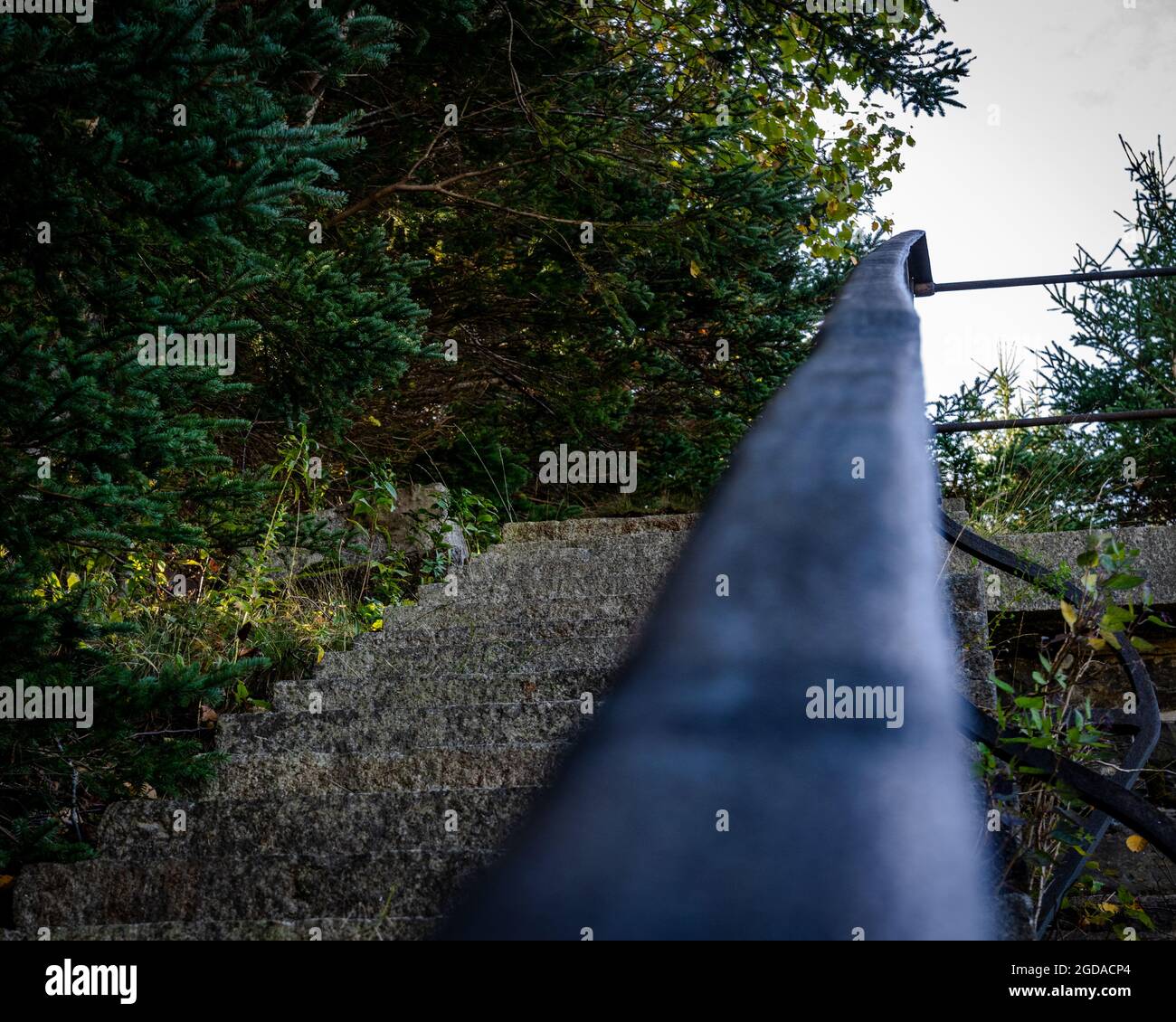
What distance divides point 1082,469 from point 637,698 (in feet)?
19.7

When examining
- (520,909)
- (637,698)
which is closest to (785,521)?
(637,698)

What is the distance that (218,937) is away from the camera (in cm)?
204

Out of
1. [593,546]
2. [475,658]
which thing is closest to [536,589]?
[593,546]

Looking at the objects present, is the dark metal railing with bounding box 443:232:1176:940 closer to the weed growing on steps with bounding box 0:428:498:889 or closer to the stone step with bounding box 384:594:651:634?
the weed growing on steps with bounding box 0:428:498:889

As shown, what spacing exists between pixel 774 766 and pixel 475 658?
11.0ft

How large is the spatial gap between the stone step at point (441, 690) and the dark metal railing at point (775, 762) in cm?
271

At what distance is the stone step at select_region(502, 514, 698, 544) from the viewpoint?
18.6 feet

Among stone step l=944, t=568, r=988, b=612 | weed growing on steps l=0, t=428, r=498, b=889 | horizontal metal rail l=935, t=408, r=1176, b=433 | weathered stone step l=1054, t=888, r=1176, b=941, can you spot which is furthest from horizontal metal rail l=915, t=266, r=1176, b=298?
weed growing on steps l=0, t=428, r=498, b=889

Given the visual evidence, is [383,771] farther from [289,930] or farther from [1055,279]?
[1055,279]

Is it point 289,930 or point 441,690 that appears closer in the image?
point 289,930

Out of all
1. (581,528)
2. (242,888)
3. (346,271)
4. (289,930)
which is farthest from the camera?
(581,528)

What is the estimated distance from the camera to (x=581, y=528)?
570 centimetres

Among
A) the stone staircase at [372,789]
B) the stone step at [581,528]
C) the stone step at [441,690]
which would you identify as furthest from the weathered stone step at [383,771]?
the stone step at [581,528]
